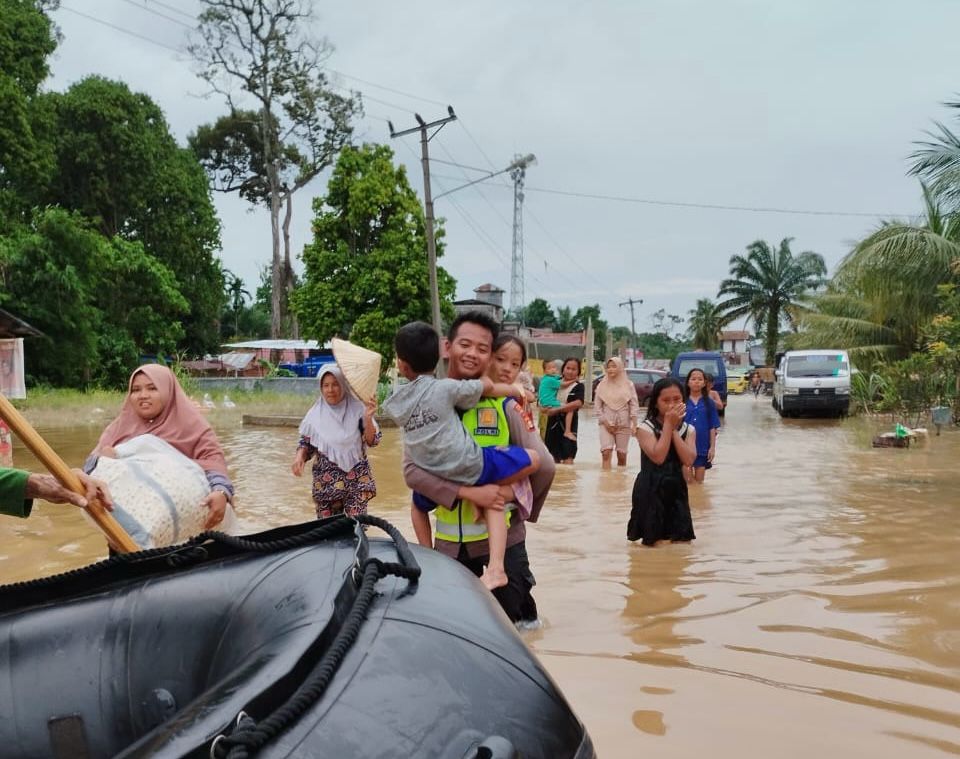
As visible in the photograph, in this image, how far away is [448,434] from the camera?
11.8ft

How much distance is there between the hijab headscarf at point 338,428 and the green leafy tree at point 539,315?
69.2 meters

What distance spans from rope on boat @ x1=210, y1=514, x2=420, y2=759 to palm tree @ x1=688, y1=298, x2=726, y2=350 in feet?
177

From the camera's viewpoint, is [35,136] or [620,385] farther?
[35,136]

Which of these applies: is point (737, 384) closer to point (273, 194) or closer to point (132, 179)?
point (273, 194)

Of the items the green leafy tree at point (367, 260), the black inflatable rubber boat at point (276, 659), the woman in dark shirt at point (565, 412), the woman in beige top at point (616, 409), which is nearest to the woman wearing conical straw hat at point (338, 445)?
the black inflatable rubber boat at point (276, 659)

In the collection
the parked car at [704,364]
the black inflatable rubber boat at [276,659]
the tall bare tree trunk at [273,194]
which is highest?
the tall bare tree trunk at [273,194]

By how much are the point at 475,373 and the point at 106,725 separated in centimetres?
199

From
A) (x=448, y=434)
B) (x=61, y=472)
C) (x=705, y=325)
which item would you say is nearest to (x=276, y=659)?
(x=61, y=472)

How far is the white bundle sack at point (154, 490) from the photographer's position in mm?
3408

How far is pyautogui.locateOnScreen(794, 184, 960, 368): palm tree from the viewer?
17891 mm

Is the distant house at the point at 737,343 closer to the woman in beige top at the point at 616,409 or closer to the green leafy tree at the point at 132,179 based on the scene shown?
the green leafy tree at the point at 132,179

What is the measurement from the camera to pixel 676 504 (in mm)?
6457

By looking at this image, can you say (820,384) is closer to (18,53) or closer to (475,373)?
(475,373)

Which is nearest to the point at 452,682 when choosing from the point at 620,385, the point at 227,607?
the point at 227,607
